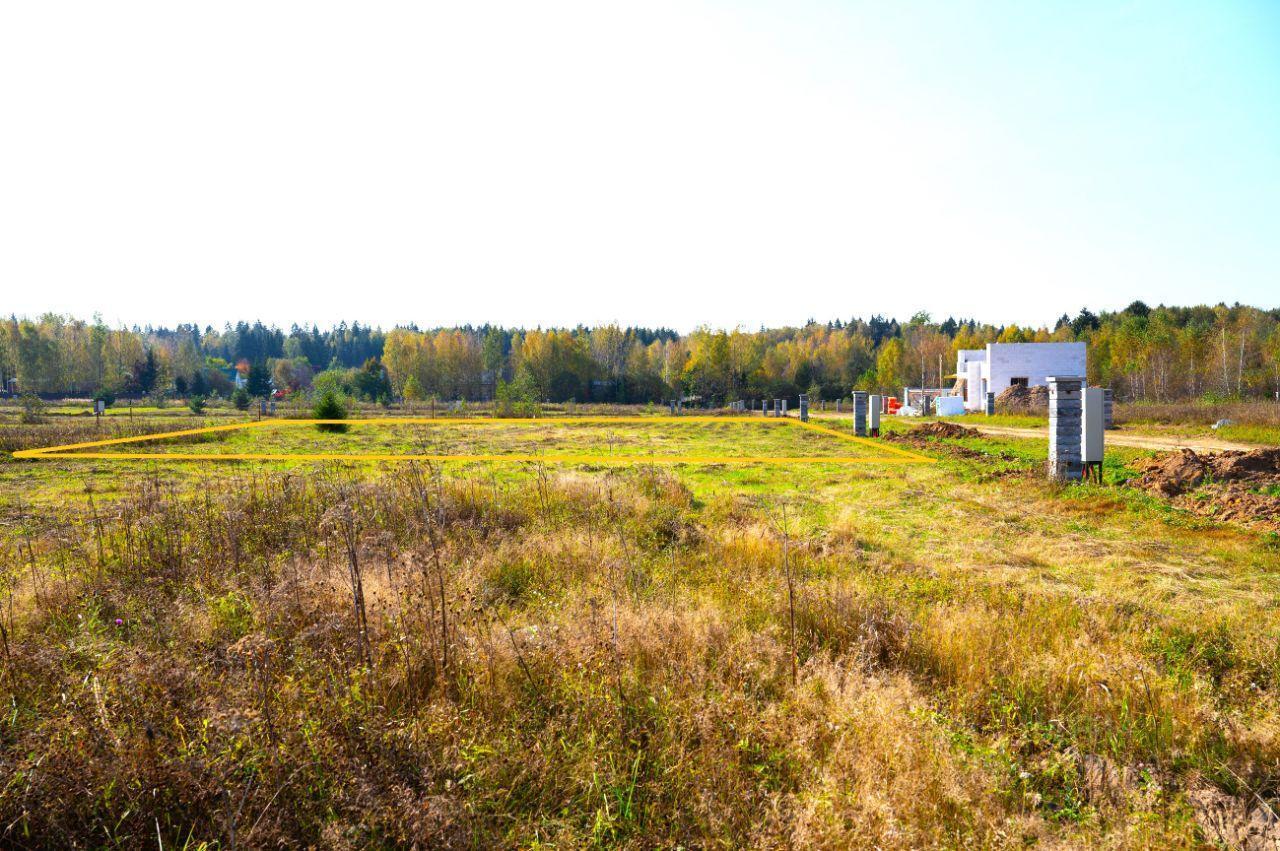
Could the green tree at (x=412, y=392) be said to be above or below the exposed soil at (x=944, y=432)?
above

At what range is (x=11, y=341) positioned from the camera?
57.7 metres

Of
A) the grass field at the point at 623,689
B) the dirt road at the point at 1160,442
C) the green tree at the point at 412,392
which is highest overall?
the green tree at the point at 412,392

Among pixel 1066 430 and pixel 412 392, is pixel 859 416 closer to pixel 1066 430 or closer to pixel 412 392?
pixel 1066 430

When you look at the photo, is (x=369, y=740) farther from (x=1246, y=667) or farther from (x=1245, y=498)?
(x=1245, y=498)

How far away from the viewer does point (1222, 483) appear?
953 centimetres

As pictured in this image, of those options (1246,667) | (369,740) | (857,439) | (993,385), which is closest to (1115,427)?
(857,439)

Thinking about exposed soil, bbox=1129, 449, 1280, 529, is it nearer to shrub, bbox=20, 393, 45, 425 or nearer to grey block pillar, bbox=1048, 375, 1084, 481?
grey block pillar, bbox=1048, 375, 1084, 481

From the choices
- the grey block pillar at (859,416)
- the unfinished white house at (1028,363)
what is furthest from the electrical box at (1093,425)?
the unfinished white house at (1028,363)

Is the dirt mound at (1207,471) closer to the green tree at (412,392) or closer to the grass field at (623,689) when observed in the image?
the grass field at (623,689)

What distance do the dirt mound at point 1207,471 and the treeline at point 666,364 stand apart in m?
31.0

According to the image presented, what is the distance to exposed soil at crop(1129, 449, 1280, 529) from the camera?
8156 mm

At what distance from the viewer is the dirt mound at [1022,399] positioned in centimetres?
3111

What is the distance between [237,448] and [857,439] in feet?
65.7

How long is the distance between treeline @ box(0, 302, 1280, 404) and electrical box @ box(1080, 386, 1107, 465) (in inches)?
1174
